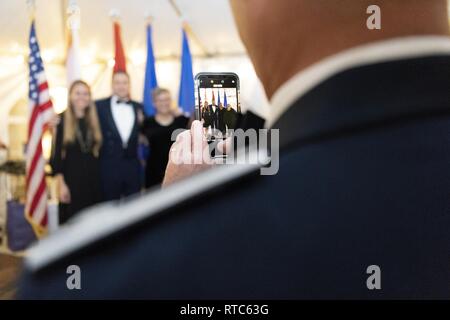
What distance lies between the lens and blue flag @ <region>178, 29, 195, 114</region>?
422mm

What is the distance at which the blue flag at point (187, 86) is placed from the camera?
1.38 ft

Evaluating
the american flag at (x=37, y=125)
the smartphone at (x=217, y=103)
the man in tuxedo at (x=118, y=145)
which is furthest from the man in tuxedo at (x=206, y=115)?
the american flag at (x=37, y=125)

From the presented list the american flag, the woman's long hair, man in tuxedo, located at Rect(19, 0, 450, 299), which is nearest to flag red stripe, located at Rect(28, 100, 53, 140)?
the american flag

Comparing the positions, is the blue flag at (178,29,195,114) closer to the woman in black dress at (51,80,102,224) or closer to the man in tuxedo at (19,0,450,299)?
the woman in black dress at (51,80,102,224)

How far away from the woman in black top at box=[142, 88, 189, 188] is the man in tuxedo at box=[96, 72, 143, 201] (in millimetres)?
24

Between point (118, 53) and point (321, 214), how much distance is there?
54 cm

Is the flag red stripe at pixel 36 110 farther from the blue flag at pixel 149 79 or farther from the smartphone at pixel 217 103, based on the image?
the smartphone at pixel 217 103

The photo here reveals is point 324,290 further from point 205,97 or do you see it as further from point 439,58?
point 205,97

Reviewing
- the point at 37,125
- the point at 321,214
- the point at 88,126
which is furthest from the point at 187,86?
the point at 37,125

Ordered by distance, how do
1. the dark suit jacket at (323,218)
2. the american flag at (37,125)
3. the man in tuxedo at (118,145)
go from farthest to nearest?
the american flag at (37,125), the man in tuxedo at (118,145), the dark suit jacket at (323,218)

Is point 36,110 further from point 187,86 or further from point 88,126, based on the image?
point 187,86

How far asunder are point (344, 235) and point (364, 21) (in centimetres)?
11
